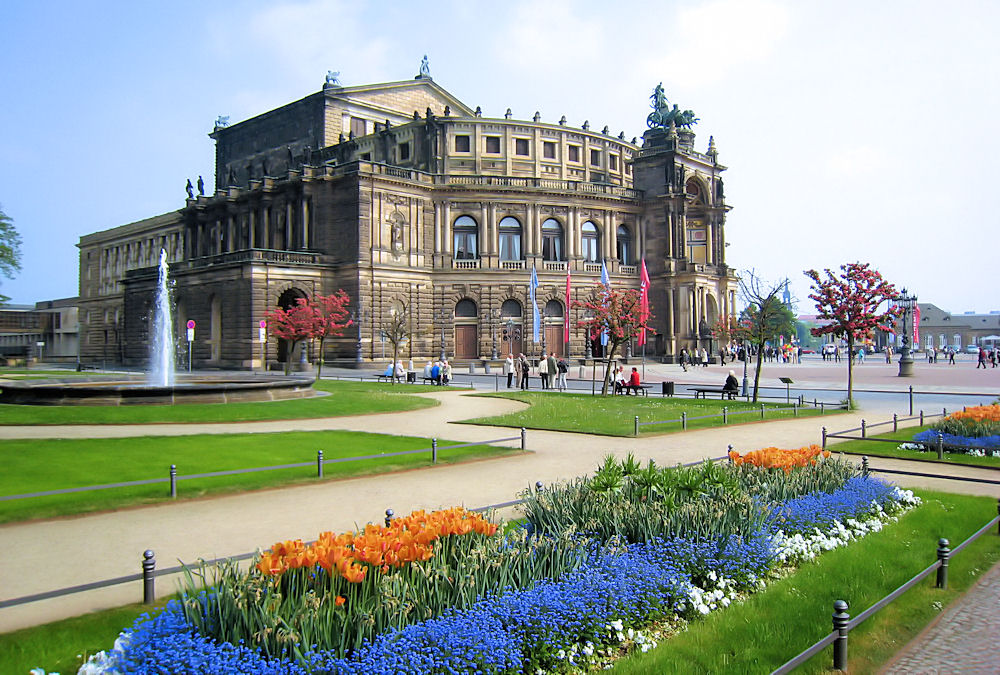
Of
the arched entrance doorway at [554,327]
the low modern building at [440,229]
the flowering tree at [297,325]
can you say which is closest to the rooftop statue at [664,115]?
the low modern building at [440,229]

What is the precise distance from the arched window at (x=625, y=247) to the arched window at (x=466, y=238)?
15.6 meters

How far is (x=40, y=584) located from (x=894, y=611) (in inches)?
363

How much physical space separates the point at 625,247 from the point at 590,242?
15.2 ft

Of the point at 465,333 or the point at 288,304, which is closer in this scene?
the point at 288,304

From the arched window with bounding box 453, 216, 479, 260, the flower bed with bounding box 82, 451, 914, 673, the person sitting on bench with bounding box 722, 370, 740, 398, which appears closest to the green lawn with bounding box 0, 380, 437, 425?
the person sitting on bench with bounding box 722, 370, 740, 398

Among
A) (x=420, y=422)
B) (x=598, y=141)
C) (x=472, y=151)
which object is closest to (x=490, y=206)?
(x=472, y=151)

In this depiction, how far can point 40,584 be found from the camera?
27.4ft

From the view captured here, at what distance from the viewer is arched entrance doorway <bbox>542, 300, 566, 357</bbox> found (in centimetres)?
7019

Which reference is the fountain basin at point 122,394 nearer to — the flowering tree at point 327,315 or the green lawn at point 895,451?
the flowering tree at point 327,315

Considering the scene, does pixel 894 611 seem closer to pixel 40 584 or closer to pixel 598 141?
pixel 40 584

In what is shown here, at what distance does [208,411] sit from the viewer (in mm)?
25750

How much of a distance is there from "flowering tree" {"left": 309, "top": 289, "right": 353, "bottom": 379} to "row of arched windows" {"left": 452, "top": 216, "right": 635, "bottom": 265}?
44.8 ft

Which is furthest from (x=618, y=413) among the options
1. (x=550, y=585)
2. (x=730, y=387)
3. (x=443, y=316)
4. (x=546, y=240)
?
(x=546, y=240)

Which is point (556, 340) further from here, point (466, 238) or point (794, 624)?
point (794, 624)
